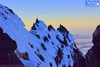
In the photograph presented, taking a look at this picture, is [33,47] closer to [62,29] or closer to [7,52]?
[7,52]

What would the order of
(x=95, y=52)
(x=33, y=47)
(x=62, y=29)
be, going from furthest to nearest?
(x=62, y=29)
(x=33, y=47)
(x=95, y=52)

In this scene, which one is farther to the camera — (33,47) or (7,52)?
(33,47)

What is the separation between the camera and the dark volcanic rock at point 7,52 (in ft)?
97.0

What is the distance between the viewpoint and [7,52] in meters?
30.3

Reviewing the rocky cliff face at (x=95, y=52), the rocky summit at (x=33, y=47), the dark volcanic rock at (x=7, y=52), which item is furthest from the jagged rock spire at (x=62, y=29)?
the rocky cliff face at (x=95, y=52)

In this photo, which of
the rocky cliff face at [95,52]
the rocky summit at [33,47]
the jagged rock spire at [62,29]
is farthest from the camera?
the jagged rock spire at [62,29]

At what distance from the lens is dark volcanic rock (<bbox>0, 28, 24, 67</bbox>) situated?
29578 mm

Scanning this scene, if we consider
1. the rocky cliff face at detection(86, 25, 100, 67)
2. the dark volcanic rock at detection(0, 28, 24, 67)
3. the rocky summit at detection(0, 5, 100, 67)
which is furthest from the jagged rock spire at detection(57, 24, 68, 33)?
the rocky cliff face at detection(86, 25, 100, 67)

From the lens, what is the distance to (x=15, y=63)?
29.7 meters

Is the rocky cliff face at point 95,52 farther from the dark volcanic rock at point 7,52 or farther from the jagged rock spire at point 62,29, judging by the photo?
the jagged rock spire at point 62,29

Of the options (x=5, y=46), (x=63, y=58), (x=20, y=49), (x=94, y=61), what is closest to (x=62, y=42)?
(x=63, y=58)

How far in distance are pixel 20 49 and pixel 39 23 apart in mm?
41871

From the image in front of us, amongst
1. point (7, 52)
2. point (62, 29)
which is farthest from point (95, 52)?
point (62, 29)

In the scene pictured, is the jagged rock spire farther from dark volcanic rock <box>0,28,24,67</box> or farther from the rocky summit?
dark volcanic rock <box>0,28,24,67</box>
